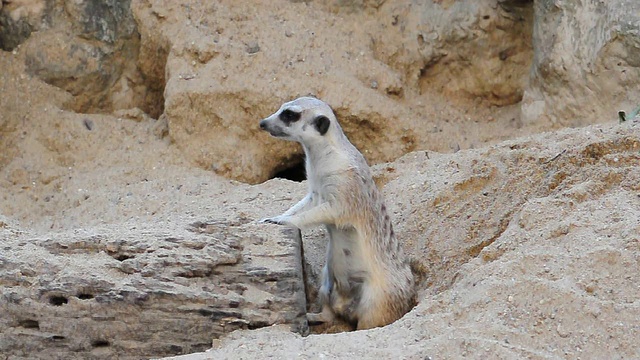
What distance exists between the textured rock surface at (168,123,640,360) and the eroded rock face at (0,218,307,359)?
0.12 meters

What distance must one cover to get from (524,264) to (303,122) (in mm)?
1308

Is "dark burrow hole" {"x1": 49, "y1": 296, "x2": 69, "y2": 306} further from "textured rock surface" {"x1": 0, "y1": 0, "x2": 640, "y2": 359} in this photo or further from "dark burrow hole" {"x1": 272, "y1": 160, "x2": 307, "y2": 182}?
"dark burrow hole" {"x1": 272, "y1": 160, "x2": 307, "y2": 182}

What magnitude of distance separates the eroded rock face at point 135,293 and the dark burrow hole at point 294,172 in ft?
7.44

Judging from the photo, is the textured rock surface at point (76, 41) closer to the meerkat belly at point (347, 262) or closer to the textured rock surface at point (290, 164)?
the textured rock surface at point (290, 164)

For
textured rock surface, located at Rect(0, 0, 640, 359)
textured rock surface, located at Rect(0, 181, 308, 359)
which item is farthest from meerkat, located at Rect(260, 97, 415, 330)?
textured rock surface, located at Rect(0, 181, 308, 359)

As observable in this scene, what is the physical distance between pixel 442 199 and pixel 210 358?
169 cm

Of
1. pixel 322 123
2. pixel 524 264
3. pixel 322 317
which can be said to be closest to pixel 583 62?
pixel 322 123

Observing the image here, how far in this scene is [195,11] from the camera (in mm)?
5715

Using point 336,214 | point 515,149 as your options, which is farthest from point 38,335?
point 515,149

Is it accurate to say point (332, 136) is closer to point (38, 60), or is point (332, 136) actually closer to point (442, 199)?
point (442, 199)

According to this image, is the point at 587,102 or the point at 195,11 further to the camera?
the point at 195,11

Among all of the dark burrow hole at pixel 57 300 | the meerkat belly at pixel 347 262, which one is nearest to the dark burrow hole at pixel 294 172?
the meerkat belly at pixel 347 262

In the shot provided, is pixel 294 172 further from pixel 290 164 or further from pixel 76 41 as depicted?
pixel 76 41

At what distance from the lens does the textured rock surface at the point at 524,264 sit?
2.74 meters
